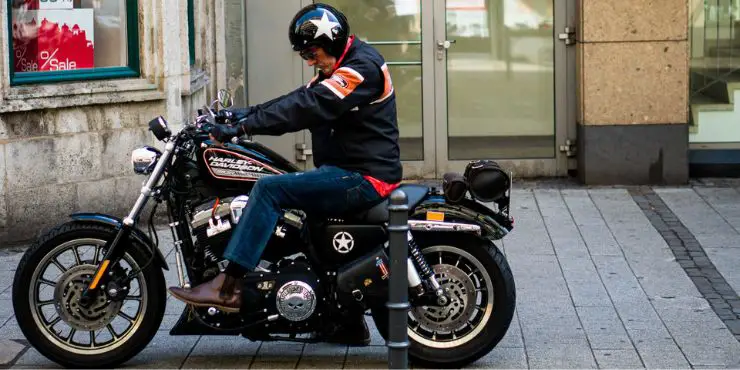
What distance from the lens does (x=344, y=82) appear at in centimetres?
628

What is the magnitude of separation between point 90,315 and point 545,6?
21.3 feet

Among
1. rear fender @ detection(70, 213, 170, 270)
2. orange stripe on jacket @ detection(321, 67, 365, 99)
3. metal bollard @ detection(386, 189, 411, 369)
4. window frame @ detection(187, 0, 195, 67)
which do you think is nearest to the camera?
metal bollard @ detection(386, 189, 411, 369)

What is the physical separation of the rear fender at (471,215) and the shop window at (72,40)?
426 cm

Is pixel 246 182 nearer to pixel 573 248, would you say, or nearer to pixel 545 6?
pixel 573 248

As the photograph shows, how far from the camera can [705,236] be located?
9.57 meters

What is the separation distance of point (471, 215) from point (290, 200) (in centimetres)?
87

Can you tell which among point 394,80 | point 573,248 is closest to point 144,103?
point 394,80

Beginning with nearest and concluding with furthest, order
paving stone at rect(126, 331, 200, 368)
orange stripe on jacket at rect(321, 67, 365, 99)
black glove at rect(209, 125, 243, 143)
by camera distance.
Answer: black glove at rect(209, 125, 243, 143) → orange stripe on jacket at rect(321, 67, 365, 99) → paving stone at rect(126, 331, 200, 368)

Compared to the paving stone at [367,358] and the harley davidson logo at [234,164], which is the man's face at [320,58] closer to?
the harley davidson logo at [234,164]

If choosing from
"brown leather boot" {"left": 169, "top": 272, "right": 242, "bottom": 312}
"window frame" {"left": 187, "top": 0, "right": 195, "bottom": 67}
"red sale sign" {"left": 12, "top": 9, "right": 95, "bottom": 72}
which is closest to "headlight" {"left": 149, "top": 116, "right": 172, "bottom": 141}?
"brown leather boot" {"left": 169, "top": 272, "right": 242, "bottom": 312}

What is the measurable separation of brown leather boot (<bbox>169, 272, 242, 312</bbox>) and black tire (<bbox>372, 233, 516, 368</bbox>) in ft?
2.23

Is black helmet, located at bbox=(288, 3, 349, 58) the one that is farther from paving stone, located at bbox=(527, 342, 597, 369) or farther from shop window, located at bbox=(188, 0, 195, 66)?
shop window, located at bbox=(188, 0, 195, 66)

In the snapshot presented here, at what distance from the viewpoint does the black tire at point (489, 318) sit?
6398 millimetres

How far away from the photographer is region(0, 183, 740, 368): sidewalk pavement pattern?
6730 millimetres
